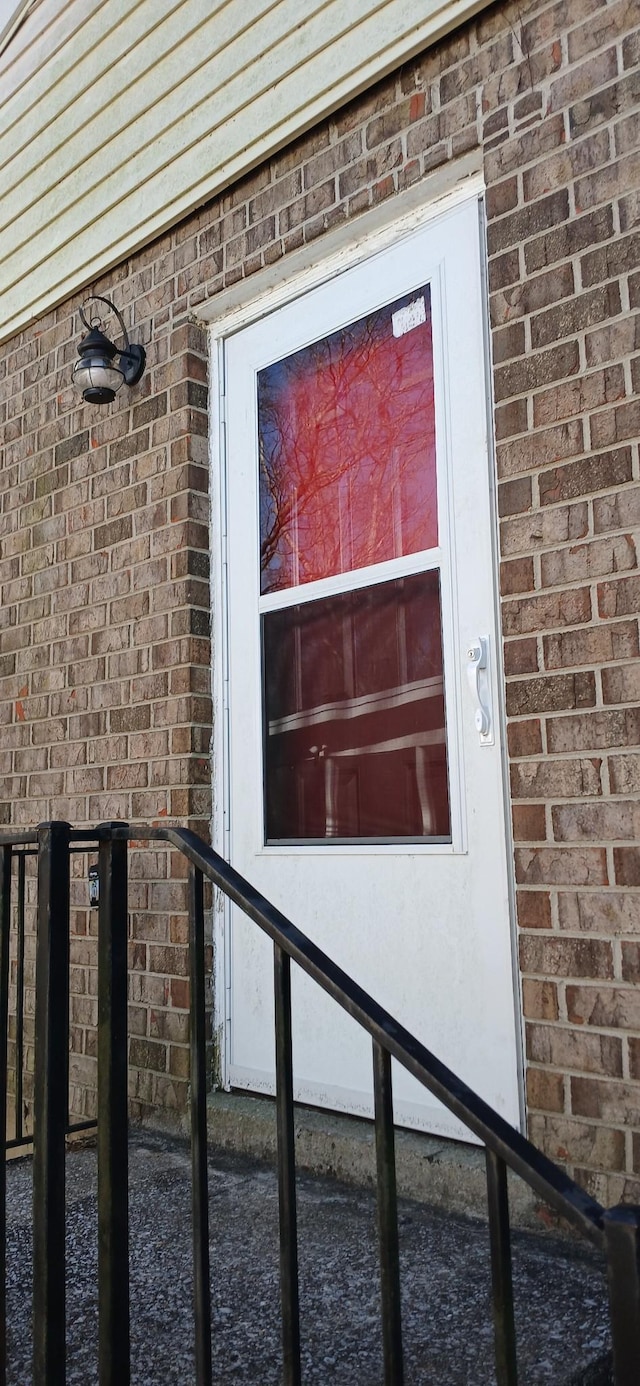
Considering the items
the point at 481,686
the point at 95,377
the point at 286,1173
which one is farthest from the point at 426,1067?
the point at 95,377

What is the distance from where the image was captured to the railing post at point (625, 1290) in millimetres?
960

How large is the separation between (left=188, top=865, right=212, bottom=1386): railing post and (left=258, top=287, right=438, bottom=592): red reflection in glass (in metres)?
1.43

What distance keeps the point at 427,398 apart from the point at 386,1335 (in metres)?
2.19

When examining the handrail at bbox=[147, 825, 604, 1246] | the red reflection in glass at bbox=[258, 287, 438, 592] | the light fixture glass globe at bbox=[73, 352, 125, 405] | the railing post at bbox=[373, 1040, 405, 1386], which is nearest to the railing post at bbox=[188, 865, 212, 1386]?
the handrail at bbox=[147, 825, 604, 1246]

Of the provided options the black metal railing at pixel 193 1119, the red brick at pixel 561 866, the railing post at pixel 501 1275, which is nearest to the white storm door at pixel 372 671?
the red brick at pixel 561 866

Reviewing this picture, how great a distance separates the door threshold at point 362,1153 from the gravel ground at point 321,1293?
5 cm

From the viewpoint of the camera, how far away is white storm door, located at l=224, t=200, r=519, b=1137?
2.53 meters

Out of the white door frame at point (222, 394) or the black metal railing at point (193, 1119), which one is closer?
the black metal railing at point (193, 1119)

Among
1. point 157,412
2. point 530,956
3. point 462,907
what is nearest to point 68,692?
point 157,412

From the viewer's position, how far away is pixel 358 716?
2891 millimetres

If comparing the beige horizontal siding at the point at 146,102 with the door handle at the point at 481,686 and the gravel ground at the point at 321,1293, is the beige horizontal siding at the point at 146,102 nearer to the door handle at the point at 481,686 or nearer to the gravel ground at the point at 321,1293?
the door handle at the point at 481,686

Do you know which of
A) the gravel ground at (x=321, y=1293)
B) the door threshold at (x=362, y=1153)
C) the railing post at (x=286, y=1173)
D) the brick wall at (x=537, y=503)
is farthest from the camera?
the door threshold at (x=362, y=1153)

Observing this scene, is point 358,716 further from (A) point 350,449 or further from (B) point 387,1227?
(B) point 387,1227

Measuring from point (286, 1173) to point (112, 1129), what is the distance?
331mm
